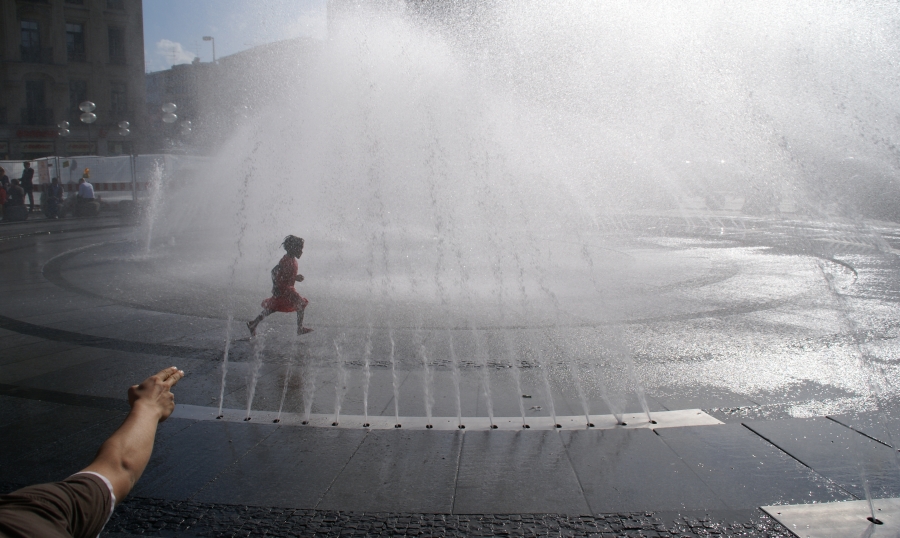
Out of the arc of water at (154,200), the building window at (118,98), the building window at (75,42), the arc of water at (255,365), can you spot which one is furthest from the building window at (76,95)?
the arc of water at (255,365)

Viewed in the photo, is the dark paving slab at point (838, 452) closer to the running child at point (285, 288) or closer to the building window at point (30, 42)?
the running child at point (285, 288)

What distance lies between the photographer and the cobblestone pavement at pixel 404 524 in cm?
326

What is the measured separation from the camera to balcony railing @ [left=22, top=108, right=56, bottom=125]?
39.4m

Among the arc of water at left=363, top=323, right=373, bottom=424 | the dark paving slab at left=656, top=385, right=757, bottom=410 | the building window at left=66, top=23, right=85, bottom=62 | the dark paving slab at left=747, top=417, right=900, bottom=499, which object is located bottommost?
the arc of water at left=363, top=323, right=373, bottom=424

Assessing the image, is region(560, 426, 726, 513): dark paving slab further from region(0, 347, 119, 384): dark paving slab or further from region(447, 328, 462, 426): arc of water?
region(0, 347, 119, 384): dark paving slab

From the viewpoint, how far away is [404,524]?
335 centimetres

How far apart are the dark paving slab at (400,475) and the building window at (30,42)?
44.8m

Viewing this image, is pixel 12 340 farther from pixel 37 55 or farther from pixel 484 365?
pixel 37 55

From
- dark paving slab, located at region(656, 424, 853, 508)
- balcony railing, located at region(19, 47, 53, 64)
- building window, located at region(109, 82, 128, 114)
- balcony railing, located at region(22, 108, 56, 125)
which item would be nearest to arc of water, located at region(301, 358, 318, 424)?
dark paving slab, located at region(656, 424, 853, 508)

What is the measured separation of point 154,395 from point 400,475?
2.17 meters

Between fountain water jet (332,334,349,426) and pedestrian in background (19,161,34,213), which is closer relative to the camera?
fountain water jet (332,334,349,426)

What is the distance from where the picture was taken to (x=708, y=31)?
14.2 metres

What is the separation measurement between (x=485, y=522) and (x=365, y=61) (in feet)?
46.3

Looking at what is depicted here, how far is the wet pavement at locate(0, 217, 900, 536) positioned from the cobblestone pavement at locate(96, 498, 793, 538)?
13 mm
